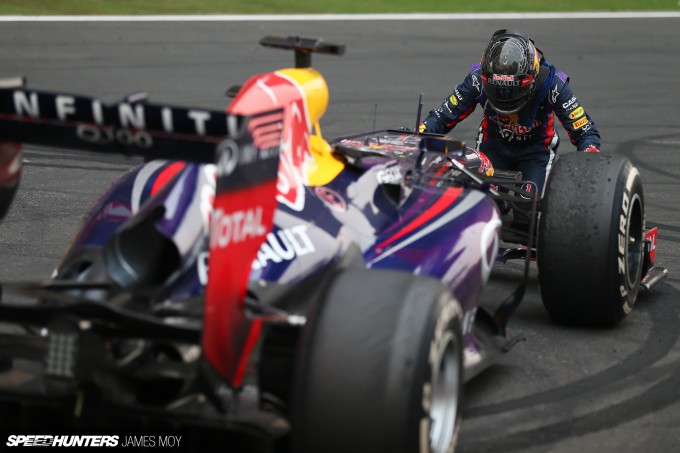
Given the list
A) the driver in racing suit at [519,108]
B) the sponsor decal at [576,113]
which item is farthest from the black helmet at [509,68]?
the sponsor decal at [576,113]

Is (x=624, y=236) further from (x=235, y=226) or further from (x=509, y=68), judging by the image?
(x=235, y=226)

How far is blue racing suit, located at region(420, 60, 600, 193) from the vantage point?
7.45 m

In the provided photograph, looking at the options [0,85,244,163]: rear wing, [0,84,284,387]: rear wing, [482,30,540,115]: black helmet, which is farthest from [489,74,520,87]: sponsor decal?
[0,85,244,163]: rear wing

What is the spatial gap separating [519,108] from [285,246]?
3325mm

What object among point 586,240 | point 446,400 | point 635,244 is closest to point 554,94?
point 635,244

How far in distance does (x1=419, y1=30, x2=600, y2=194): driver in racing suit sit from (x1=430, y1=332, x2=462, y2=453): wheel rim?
10.7ft

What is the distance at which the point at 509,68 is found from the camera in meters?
7.14

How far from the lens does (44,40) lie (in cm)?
A: 1502

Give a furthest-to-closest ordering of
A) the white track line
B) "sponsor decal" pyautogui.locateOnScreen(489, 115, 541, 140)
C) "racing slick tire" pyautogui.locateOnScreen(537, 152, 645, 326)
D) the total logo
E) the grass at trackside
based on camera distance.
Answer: the grass at trackside, the white track line, "sponsor decal" pyautogui.locateOnScreen(489, 115, 541, 140), "racing slick tire" pyautogui.locateOnScreen(537, 152, 645, 326), the total logo

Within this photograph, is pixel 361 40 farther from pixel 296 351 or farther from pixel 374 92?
pixel 296 351

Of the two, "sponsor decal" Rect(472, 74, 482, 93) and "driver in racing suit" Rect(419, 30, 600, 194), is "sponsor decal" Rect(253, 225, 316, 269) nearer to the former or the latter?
"driver in racing suit" Rect(419, 30, 600, 194)

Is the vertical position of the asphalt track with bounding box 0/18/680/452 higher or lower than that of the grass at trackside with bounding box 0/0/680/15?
higher

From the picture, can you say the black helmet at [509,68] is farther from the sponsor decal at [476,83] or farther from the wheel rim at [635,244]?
the wheel rim at [635,244]

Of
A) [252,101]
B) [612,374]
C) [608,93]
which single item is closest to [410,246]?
[252,101]
